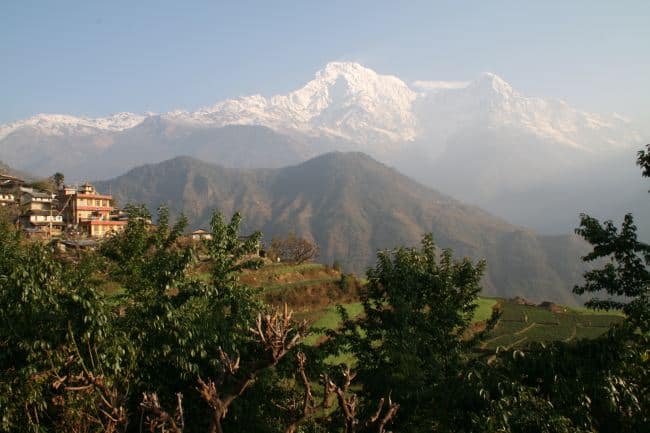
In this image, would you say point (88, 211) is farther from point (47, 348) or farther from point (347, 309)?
point (47, 348)

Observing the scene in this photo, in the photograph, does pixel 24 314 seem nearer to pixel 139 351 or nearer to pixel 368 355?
pixel 139 351

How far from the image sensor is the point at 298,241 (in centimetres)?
8888

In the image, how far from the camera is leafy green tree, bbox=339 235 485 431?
11258 mm

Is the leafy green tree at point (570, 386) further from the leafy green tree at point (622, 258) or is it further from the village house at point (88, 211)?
the village house at point (88, 211)

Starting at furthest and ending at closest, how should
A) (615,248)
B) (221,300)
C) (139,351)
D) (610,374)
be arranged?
(221,300)
(615,248)
(139,351)
(610,374)

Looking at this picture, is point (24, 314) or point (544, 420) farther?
point (24, 314)

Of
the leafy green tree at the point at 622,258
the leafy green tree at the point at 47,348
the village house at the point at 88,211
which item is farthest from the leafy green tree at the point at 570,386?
the village house at the point at 88,211

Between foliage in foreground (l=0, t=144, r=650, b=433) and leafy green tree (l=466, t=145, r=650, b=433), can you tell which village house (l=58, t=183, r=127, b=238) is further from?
leafy green tree (l=466, t=145, r=650, b=433)

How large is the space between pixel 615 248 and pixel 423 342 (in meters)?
6.11

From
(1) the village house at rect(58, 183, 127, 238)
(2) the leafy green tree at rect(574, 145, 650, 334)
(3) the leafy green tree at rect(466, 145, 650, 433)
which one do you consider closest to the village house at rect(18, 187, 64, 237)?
(1) the village house at rect(58, 183, 127, 238)

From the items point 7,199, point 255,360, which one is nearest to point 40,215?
point 7,199

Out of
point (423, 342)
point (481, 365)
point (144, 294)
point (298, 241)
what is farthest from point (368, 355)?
point (298, 241)

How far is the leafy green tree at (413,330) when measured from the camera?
1126 cm

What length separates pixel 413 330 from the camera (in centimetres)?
1386
